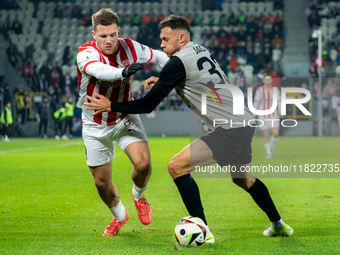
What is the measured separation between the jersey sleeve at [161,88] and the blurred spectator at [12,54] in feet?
75.0

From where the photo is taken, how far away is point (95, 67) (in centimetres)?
378

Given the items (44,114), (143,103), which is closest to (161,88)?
(143,103)

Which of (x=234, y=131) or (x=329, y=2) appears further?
(x=329, y=2)

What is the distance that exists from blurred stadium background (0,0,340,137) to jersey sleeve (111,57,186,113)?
1746cm

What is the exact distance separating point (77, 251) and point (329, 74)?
22.9 meters

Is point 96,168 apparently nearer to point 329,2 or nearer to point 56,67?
point 56,67

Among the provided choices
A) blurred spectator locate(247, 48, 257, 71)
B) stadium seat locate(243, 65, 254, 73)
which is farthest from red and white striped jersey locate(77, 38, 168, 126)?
blurred spectator locate(247, 48, 257, 71)

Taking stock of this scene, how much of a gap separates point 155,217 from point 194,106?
5.44ft

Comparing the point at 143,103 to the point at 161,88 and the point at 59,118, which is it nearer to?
the point at 161,88

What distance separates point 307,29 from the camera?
27594 millimetres

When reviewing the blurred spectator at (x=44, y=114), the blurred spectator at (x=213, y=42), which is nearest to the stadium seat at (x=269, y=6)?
the blurred spectator at (x=213, y=42)

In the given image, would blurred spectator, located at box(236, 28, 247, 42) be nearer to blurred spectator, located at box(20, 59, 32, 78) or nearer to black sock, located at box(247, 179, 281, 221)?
blurred spectator, located at box(20, 59, 32, 78)

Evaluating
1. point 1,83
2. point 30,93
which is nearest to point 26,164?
point 30,93

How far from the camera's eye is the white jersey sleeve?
12.1 ft
